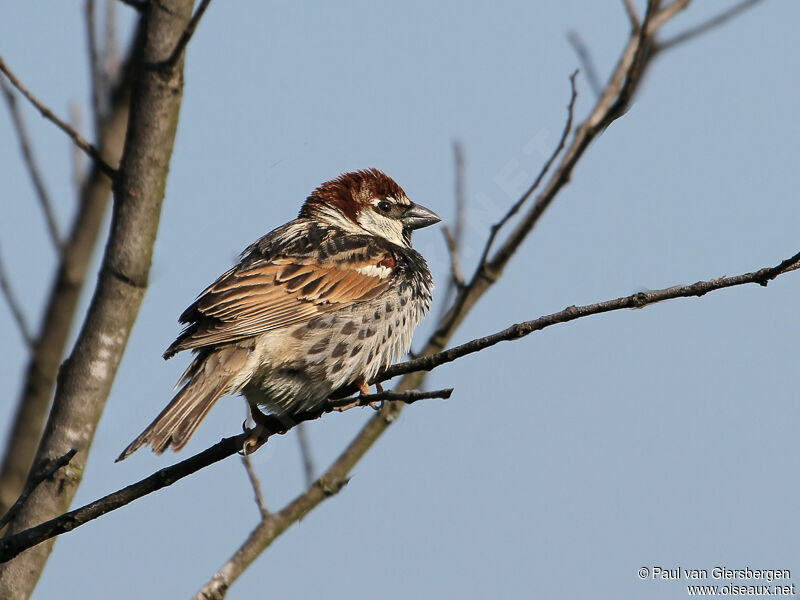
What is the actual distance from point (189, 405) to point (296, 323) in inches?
34.1

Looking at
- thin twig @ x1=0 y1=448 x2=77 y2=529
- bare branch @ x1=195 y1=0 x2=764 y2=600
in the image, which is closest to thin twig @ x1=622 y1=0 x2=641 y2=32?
bare branch @ x1=195 y1=0 x2=764 y2=600

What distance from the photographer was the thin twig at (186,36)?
3.69 metres

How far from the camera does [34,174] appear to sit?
4723 mm

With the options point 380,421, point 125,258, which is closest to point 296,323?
point 380,421

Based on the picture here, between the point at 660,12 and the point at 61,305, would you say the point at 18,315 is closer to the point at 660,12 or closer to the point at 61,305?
the point at 61,305

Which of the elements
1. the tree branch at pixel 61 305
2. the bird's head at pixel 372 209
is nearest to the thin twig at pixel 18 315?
the tree branch at pixel 61 305

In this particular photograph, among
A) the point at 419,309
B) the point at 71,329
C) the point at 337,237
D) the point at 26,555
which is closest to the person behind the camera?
the point at 26,555

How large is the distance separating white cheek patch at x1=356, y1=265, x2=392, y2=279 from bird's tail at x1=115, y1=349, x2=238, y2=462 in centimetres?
Result: 114

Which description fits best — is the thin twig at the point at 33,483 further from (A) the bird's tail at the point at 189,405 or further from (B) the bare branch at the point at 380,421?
(B) the bare branch at the point at 380,421

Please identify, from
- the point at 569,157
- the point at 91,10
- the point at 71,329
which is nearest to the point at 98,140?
the point at 91,10

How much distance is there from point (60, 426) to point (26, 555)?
519 millimetres

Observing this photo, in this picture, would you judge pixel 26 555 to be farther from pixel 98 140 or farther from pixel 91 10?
pixel 91 10

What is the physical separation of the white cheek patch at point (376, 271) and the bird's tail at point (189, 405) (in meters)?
1.14

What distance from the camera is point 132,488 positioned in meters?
3.30
